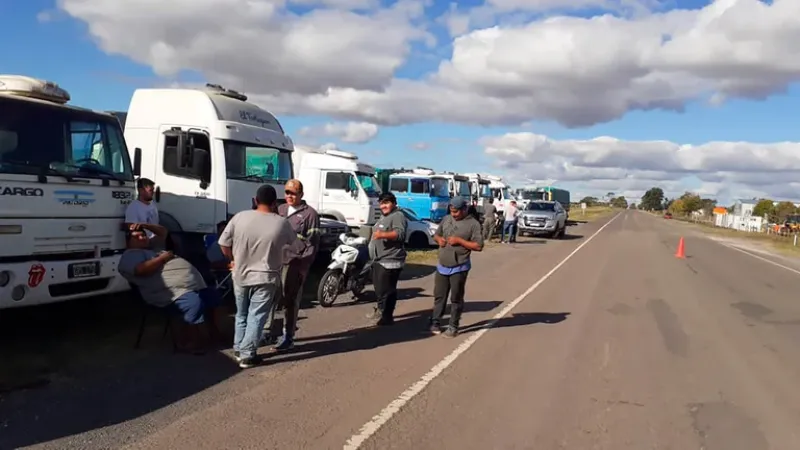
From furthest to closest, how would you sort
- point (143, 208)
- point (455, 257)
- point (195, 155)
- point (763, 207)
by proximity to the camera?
point (763, 207), point (195, 155), point (455, 257), point (143, 208)

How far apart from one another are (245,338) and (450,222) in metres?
3.13

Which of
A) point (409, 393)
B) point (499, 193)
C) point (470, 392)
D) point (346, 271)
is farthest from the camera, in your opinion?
point (499, 193)

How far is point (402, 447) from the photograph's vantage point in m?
4.43

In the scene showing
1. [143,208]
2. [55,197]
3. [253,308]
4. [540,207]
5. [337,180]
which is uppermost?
[337,180]

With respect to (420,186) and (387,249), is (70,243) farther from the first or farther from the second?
(420,186)

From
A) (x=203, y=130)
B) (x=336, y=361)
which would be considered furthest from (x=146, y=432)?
(x=203, y=130)

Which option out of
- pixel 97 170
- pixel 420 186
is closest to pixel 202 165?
pixel 97 170

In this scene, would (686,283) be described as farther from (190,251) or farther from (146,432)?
(146,432)

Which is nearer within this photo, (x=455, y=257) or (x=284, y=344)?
(x=284, y=344)

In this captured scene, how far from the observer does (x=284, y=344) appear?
6.94 m

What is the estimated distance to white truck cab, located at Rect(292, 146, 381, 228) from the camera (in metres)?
18.0

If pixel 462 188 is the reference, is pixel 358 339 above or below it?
below

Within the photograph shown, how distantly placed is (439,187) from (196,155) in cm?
1667

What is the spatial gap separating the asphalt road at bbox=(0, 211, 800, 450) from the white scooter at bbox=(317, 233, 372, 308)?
42cm
